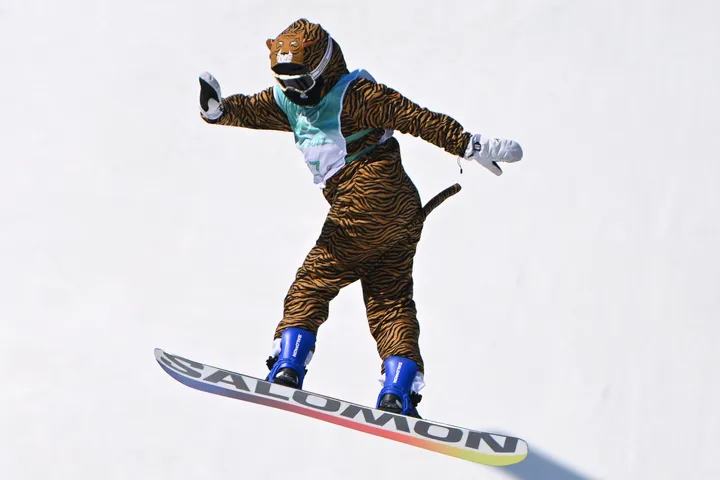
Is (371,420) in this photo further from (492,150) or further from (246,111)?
(246,111)

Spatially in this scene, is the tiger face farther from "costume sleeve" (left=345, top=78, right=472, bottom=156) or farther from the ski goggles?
"costume sleeve" (left=345, top=78, right=472, bottom=156)

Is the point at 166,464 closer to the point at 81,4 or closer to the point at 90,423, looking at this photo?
the point at 90,423

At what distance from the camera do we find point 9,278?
6.30 m

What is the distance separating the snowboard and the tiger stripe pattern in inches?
12.5

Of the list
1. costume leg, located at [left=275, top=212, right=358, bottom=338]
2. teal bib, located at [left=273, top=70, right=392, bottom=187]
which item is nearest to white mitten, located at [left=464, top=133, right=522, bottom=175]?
teal bib, located at [left=273, top=70, right=392, bottom=187]

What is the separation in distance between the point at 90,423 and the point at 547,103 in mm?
3359

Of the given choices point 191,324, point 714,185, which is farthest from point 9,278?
point 714,185

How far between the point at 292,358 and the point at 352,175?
826 millimetres

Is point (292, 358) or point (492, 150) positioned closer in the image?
point (492, 150)

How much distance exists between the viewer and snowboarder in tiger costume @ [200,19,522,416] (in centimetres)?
479

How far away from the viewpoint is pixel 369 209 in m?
5.04

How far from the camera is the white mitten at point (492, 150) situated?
4652mm

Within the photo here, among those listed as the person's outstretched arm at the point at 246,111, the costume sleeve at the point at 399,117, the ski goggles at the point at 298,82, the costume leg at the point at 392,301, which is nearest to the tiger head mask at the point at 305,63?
the ski goggles at the point at 298,82

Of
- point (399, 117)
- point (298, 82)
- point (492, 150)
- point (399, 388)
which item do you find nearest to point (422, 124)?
point (399, 117)
